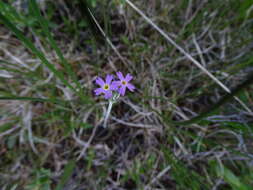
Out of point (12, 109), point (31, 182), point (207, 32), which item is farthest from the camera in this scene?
point (207, 32)

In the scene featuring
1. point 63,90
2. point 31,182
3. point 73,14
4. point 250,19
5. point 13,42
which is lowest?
point 31,182

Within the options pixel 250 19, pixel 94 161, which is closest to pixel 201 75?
pixel 250 19

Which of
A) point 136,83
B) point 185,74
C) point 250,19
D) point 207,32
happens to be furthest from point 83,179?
point 250,19

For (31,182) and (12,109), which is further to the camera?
(12,109)

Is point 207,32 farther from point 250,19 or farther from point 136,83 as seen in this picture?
point 136,83

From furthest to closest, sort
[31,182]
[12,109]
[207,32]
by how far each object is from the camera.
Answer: [207,32] < [12,109] < [31,182]

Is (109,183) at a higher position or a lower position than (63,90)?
lower

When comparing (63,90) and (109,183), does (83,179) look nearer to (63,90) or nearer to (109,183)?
(109,183)
